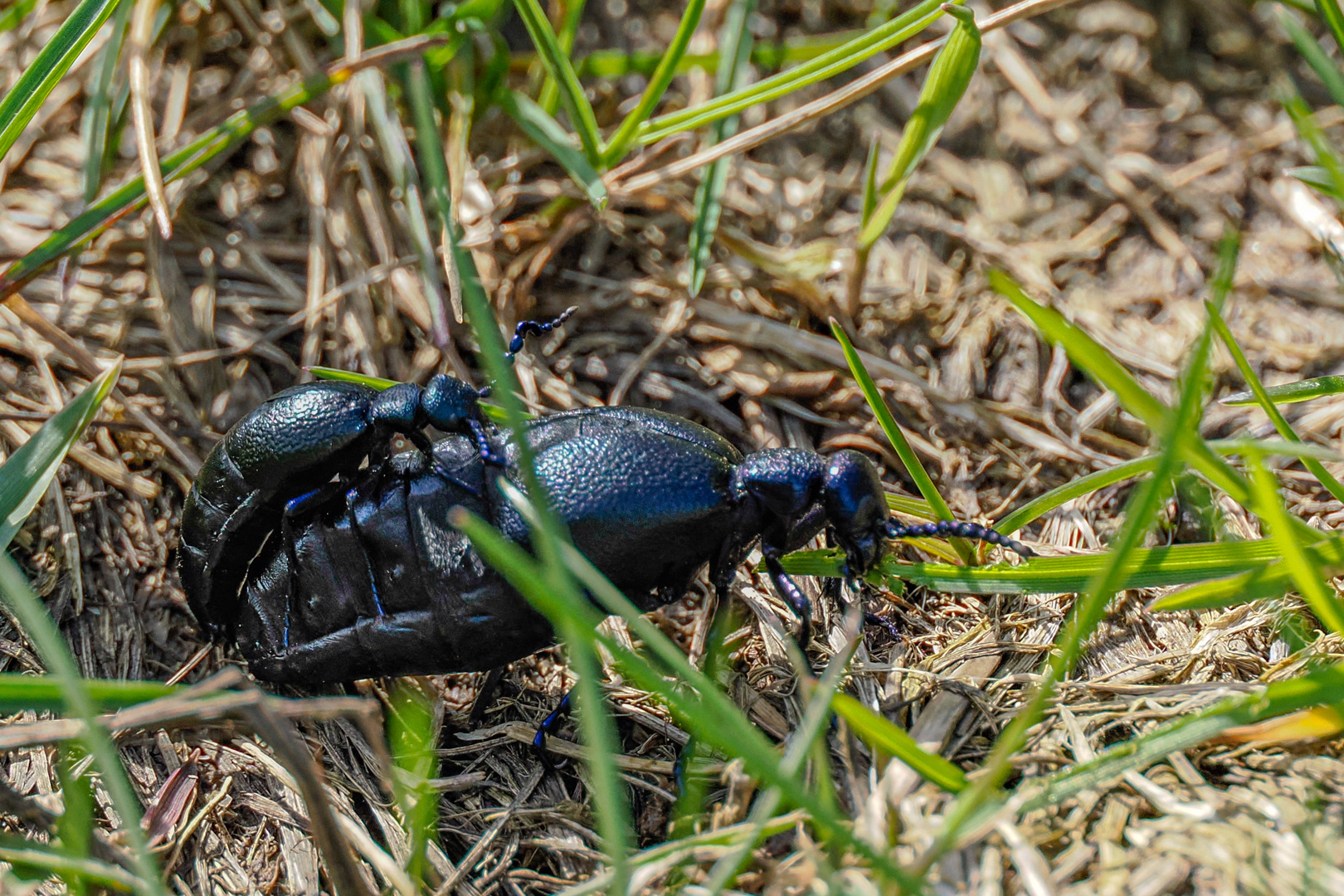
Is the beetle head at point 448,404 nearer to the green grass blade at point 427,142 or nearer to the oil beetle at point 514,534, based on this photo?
the oil beetle at point 514,534

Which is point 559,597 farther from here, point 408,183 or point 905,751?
point 408,183

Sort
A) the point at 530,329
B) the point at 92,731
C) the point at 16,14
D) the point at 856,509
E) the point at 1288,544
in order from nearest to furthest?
the point at 92,731, the point at 1288,544, the point at 856,509, the point at 530,329, the point at 16,14

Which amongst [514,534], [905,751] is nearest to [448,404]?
[514,534]

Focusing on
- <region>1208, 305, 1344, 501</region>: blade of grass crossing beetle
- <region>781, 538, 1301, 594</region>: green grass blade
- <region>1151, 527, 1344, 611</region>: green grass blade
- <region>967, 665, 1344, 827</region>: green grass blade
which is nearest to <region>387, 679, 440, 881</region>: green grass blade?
<region>781, 538, 1301, 594</region>: green grass blade

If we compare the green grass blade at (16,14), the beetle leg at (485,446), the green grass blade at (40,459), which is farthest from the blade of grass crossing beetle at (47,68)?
the beetle leg at (485,446)

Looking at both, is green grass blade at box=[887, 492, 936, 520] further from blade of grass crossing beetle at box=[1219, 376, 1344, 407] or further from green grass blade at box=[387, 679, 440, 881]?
green grass blade at box=[387, 679, 440, 881]

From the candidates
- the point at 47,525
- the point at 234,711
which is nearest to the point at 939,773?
the point at 234,711
